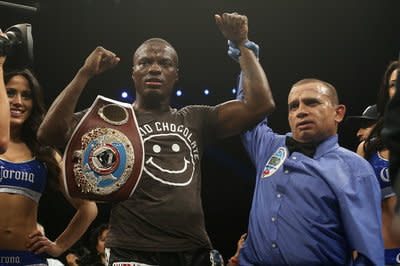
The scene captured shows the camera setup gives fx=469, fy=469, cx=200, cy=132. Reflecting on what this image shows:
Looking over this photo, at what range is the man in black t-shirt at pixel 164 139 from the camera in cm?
176

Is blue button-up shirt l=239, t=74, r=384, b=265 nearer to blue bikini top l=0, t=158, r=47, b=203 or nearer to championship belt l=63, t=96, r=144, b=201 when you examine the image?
championship belt l=63, t=96, r=144, b=201

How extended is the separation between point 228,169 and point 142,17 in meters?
1.95

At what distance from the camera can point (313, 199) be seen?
1.74 metres

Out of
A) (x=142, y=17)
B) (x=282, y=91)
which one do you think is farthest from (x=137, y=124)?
(x=282, y=91)

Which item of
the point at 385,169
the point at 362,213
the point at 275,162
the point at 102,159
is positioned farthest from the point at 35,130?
the point at 385,169

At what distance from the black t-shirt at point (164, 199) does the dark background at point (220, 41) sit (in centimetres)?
266

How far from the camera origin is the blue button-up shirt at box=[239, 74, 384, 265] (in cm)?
168

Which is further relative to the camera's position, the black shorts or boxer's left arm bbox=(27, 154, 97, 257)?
boxer's left arm bbox=(27, 154, 97, 257)

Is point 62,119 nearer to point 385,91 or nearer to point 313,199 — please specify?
point 313,199

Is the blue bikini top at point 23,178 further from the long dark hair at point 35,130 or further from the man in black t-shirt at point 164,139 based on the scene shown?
the man in black t-shirt at point 164,139

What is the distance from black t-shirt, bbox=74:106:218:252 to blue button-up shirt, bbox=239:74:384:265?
0.25m

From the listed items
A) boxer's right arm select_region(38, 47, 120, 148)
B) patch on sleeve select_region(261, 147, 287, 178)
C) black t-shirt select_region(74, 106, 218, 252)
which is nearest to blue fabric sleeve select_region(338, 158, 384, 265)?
patch on sleeve select_region(261, 147, 287, 178)

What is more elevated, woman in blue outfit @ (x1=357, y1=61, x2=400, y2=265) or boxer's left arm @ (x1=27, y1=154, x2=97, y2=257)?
woman in blue outfit @ (x1=357, y1=61, x2=400, y2=265)

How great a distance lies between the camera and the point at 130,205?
5.95 ft
